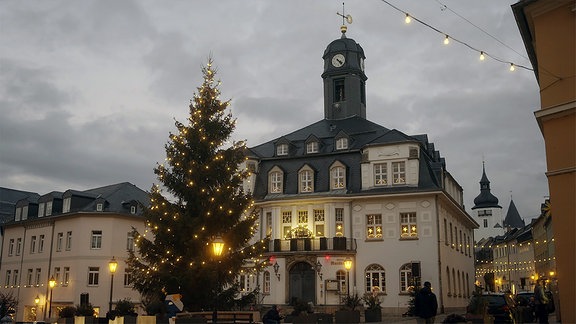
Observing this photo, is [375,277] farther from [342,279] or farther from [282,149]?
[282,149]

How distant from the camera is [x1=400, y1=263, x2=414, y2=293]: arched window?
38.3m

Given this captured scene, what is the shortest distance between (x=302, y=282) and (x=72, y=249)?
18.3 m

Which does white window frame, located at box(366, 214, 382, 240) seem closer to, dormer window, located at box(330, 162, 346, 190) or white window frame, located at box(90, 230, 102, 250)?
dormer window, located at box(330, 162, 346, 190)

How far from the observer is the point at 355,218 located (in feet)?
133

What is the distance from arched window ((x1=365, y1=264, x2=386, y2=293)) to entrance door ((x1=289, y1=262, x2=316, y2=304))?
11.8 feet

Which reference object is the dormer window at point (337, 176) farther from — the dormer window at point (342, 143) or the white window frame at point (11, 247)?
the white window frame at point (11, 247)

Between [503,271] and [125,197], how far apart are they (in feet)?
257

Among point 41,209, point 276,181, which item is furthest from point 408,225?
point 41,209

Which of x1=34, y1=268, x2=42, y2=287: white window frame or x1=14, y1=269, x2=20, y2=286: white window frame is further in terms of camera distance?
x1=14, y1=269, x2=20, y2=286: white window frame

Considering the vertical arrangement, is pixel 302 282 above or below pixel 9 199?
below

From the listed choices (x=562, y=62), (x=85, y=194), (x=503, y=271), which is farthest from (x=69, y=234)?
(x=503, y=271)

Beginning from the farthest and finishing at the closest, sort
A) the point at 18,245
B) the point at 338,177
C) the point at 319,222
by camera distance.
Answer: the point at 18,245
the point at 338,177
the point at 319,222

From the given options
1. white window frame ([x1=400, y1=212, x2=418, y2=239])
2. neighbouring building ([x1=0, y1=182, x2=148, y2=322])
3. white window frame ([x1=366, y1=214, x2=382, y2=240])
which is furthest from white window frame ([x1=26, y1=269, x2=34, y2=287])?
white window frame ([x1=400, y1=212, x2=418, y2=239])

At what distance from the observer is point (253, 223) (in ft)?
86.9
